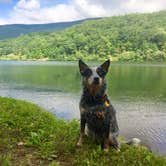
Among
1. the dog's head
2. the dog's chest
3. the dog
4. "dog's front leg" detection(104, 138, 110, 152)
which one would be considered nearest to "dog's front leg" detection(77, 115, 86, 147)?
the dog

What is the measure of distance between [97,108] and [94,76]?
0.94 meters

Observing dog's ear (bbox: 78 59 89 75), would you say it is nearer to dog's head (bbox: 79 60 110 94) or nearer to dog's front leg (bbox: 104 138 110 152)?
dog's head (bbox: 79 60 110 94)

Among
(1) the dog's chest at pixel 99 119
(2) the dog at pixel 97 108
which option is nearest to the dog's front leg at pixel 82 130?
(2) the dog at pixel 97 108

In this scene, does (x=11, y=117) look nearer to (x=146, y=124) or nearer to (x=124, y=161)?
(x=124, y=161)

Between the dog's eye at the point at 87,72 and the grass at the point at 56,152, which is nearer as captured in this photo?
the dog's eye at the point at 87,72

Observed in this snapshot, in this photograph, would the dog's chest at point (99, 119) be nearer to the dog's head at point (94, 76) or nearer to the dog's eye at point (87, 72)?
the dog's head at point (94, 76)

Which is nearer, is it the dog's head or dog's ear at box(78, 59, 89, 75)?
the dog's head

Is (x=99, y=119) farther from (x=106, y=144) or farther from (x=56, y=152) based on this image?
(x=56, y=152)

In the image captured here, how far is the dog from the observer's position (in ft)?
22.7

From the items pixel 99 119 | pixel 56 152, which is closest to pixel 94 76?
pixel 99 119

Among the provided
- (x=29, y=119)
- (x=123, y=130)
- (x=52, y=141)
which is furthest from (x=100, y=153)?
(x=123, y=130)

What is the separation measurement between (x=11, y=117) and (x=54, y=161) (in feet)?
14.6

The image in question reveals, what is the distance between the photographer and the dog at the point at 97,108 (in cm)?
Result: 692

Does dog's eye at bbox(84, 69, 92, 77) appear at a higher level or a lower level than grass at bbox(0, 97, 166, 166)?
higher
